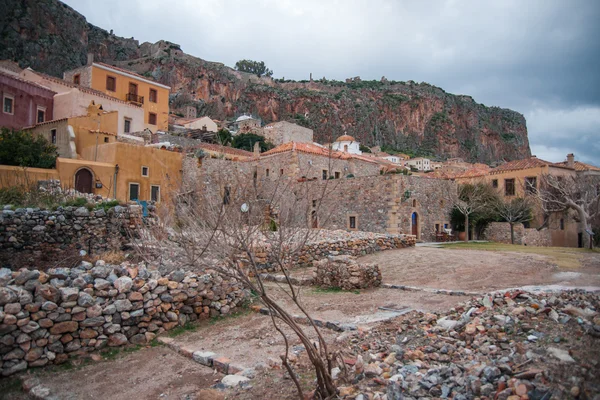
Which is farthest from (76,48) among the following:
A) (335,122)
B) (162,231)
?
(162,231)

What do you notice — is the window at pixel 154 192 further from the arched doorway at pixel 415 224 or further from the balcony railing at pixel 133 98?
the balcony railing at pixel 133 98

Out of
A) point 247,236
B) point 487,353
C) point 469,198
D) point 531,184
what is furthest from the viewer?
point 531,184

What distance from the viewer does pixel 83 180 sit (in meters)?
19.7

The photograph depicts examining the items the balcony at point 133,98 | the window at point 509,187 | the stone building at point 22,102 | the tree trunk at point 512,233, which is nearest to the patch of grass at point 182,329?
the tree trunk at point 512,233

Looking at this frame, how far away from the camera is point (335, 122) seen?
272 ft

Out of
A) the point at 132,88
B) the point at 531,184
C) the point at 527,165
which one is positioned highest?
the point at 132,88

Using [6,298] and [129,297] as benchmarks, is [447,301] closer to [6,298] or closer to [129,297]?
[129,297]

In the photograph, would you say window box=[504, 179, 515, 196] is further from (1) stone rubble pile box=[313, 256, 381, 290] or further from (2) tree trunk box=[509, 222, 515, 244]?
(1) stone rubble pile box=[313, 256, 381, 290]

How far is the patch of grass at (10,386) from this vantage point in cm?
436

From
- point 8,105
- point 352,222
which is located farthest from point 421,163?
point 8,105

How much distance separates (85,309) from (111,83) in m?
38.5

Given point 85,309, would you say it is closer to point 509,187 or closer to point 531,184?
point 531,184

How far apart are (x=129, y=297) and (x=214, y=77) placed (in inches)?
3036

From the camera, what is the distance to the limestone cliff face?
196 ft
